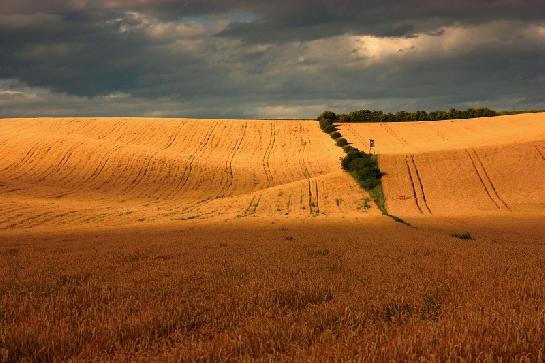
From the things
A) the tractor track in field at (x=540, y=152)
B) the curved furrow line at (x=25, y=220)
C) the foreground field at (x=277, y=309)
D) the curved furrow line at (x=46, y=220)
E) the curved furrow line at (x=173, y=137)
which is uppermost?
the curved furrow line at (x=173, y=137)

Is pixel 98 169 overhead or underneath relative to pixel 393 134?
underneath

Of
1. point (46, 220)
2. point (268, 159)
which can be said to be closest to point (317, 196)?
point (46, 220)

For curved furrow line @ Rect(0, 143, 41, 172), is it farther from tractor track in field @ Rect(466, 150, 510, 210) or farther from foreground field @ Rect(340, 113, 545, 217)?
tractor track in field @ Rect(466, 150, 510, 210)

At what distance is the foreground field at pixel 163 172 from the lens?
2004 inches

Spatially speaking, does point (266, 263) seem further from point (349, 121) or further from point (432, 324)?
point (349, 121)

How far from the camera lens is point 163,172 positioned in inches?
3041

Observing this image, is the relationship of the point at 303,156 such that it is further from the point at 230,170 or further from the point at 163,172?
the point at 163,172

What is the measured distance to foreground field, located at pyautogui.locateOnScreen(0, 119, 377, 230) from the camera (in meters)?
50.9

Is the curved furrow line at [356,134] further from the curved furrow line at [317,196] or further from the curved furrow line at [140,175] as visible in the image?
the curved furrow line at [140,175]

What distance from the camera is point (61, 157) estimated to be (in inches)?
3164

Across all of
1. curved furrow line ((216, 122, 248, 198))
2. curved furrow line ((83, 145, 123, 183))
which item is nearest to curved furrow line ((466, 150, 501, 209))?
curved furrow line ((216, 122, 248, 198))

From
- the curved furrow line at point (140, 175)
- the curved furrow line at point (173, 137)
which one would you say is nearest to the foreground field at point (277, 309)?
the curved furrow line at point (140, 175)

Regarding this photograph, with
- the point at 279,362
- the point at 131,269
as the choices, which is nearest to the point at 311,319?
the point at 279,362

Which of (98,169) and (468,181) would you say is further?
(98,169)
